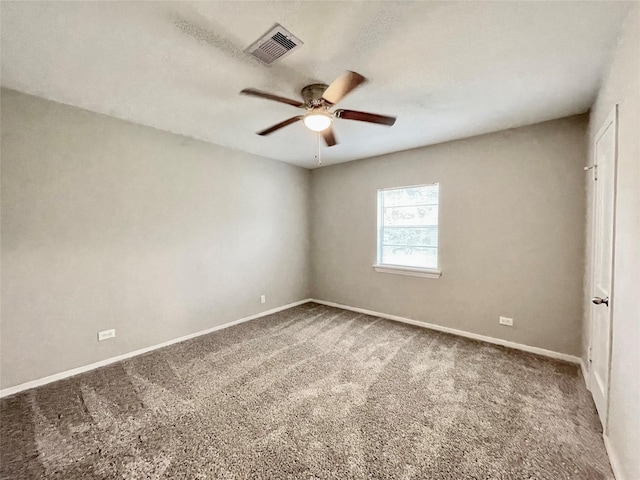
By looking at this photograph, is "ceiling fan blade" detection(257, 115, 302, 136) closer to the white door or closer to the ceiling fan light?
the ceiling fan light

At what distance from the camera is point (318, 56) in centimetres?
182

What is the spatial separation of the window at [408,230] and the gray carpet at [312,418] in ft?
4.14

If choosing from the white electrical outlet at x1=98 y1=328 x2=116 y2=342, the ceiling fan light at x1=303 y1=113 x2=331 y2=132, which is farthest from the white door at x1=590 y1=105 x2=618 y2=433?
the white electrical outlet at x1=98 y1=328 x2=116 y2=342

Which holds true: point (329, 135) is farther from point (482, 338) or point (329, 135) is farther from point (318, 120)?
point (482, 338)

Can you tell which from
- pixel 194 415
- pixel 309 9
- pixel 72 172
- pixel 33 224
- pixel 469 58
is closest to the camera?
pixel 309 9

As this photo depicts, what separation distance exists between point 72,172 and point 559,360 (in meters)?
5.27

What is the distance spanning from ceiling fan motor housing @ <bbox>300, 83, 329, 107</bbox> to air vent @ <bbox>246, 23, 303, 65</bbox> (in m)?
0.44

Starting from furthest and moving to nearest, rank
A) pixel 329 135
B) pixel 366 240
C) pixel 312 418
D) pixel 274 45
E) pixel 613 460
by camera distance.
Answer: pixel 366 240, pixel 329 135, pixel 312 418, pixel 274 45, pixel 613 460

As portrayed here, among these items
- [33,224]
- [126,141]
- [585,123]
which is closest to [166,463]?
[33,224]

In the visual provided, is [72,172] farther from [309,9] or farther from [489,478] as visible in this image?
[489,478]

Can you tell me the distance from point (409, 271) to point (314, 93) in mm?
2746

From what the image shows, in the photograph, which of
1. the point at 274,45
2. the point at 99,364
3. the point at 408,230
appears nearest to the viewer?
the point at 274,45

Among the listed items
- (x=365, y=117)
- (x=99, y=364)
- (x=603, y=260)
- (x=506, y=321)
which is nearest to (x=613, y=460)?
(x=603, y=260)

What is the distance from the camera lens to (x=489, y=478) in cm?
146
